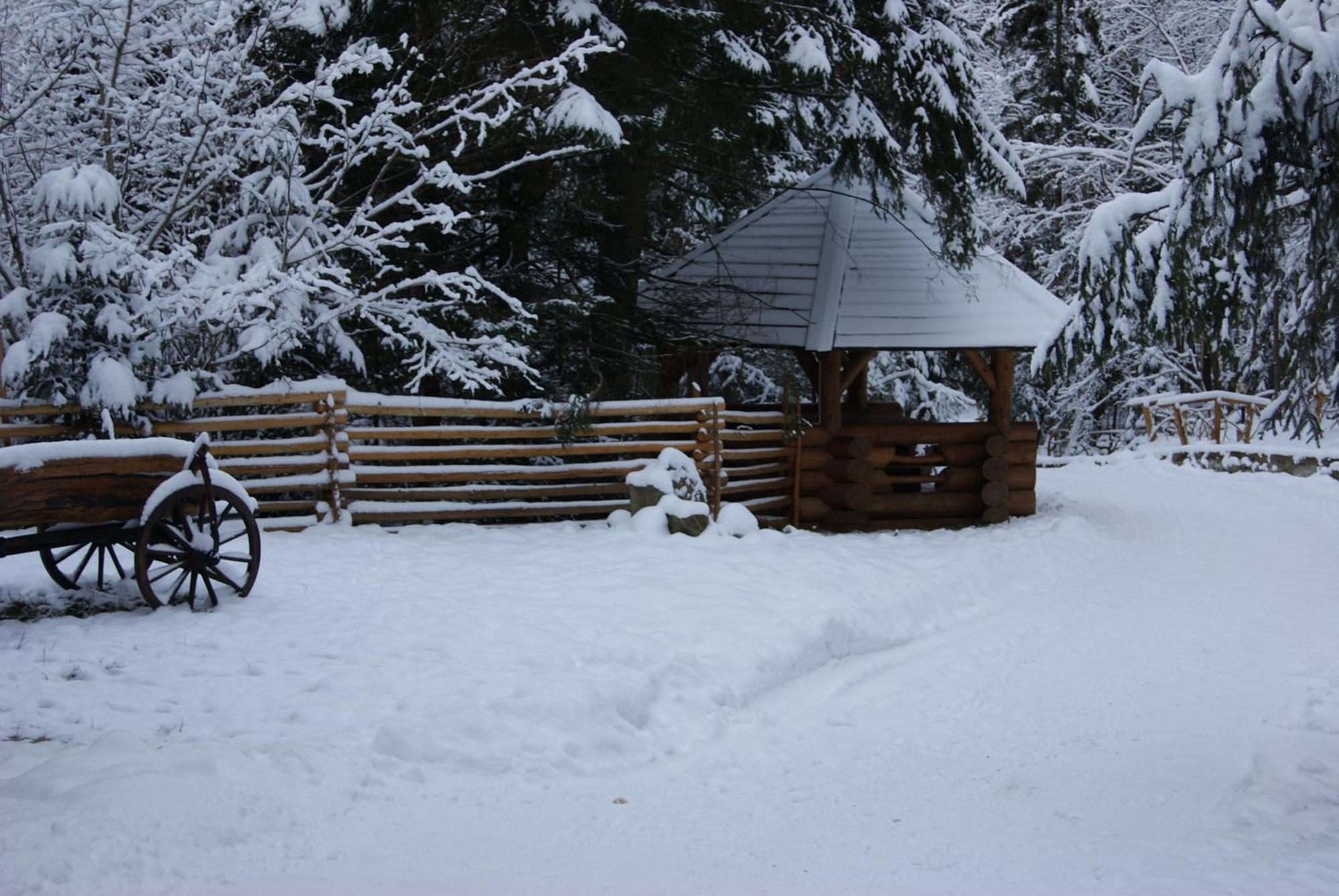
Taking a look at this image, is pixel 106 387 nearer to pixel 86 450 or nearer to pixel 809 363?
pixel 86 450

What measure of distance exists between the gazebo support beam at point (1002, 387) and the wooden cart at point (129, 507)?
9.79 meters

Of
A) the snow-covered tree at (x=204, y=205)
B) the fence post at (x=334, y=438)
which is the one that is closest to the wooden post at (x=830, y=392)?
the snow-covered tree at (x=204, y=205)

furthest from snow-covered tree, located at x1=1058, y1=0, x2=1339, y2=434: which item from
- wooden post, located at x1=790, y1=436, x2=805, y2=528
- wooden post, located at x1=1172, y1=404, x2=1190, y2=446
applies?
wooden post, located at x1=1172, y1=404, x2=1190, y2=446

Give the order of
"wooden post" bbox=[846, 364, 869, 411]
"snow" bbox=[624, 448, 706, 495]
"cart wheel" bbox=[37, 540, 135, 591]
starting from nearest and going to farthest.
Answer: "cart wheel" bbox=[37, 540, 135, 591]
"snow" bbox=[624, 448, 706, 495]
"wooden post" bbox=[846, 364, 869, 411]

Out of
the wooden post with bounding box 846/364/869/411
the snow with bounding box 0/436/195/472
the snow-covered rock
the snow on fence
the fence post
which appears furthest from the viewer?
the wooden post with bounding box 846/364/869/411

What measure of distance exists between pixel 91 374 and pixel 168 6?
3849mm

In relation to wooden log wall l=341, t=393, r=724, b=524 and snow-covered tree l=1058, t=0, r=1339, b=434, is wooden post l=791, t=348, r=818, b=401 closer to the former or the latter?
wooden log wall l=341, t=393, r=724, b=524

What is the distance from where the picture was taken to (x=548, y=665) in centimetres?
655

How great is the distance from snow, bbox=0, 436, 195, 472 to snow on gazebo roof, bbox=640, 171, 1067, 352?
7632 mm

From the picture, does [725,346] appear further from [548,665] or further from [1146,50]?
[1146,50]

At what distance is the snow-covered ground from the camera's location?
4.20m

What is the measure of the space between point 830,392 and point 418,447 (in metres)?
5.23

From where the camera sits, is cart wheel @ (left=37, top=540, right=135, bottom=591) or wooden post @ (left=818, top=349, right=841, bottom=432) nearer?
cart wheel @ (left=37, top=540, right=135, bottom=591)

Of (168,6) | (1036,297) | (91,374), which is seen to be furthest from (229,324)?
(1036,297)
